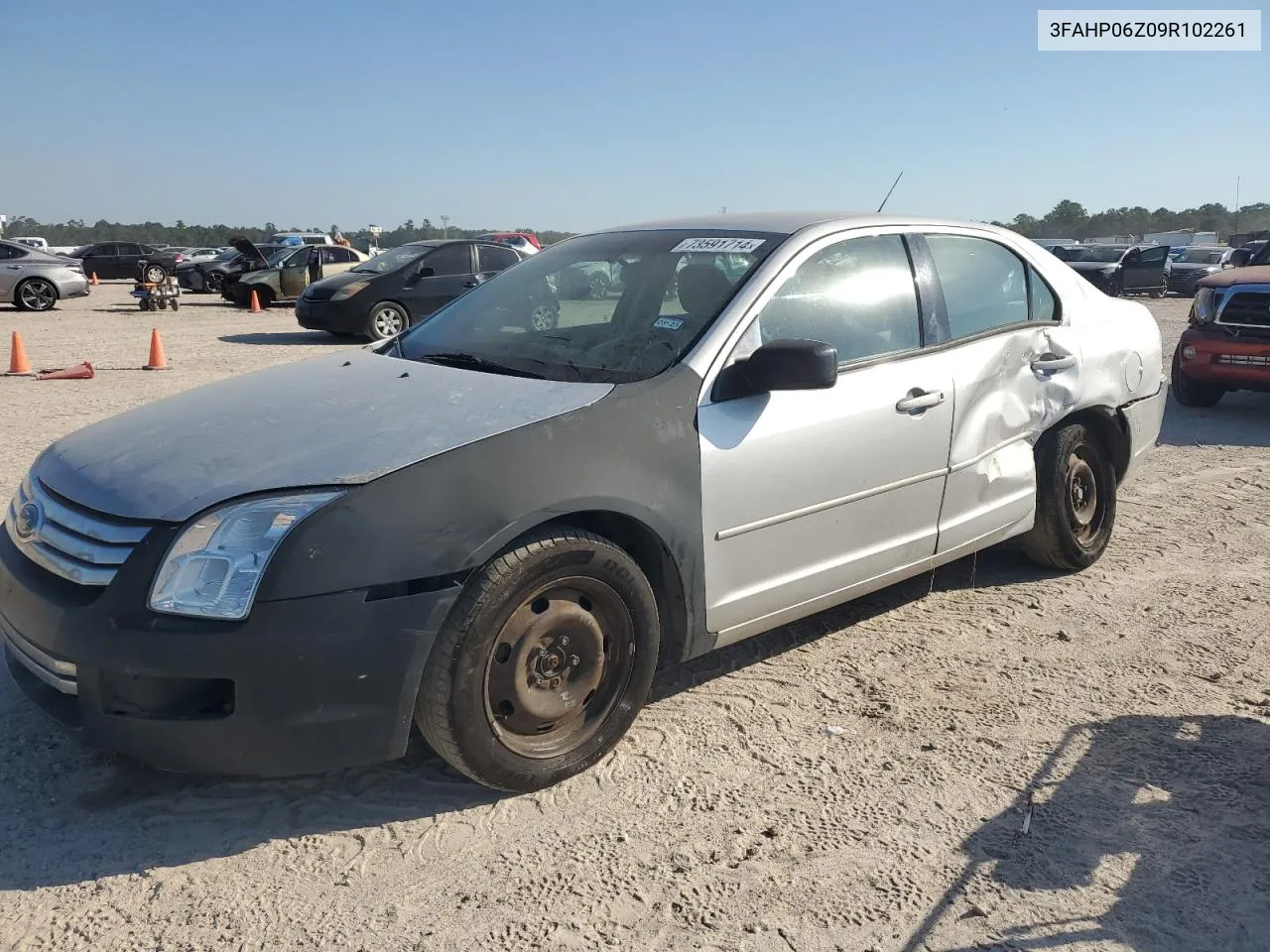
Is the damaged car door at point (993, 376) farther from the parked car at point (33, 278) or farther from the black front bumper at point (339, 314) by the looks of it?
the parked car at point (33, 278)

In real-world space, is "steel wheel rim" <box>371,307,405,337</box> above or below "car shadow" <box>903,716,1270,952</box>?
above

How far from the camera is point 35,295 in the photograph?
2105cm

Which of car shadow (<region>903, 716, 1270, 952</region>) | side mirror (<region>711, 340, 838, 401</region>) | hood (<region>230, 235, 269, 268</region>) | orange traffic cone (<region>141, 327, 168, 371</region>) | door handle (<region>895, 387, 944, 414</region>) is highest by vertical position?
hood (<region>230, 235, 269, 268</region>)

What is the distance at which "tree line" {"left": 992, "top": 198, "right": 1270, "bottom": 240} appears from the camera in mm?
79250

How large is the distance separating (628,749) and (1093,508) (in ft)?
9.49

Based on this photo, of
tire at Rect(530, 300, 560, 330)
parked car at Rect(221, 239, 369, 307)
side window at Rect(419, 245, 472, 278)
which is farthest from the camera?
parked car at Rect(221, 239, 369, 307)

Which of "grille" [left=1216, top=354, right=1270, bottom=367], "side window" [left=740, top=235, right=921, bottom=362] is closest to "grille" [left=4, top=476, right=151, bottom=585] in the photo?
"side window" [left=740, top=235, right=921, bottom=362]

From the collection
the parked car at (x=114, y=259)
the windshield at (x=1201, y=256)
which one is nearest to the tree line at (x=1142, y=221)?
the windshield at (x=1201, y=256)

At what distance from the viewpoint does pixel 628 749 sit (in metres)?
3.31

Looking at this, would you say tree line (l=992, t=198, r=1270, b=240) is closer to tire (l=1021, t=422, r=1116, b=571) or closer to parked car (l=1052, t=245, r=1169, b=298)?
parked car (l=1052, t=245, r=1169, b=298)

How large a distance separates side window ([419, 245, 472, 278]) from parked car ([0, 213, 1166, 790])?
37.0 feet

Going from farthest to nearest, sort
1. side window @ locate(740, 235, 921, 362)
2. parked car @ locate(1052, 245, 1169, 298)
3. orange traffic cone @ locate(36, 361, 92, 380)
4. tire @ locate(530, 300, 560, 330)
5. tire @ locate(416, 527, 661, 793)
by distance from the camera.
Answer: parked car @ locate(1052, 245, 1169, 298)
orange traffic cone @ locate(36, 361, 92, 380)
tire @ locate(530, 300, 560, 330)
side window @ locate(740, 235, 921, 362)
tire @ locate(416, 527, 661, 793)

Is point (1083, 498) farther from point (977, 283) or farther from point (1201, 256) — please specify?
point (1201, 256)

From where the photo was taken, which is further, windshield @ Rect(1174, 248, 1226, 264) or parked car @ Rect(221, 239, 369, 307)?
windshield @ Rect(1174, 248, 1226, 264)
